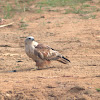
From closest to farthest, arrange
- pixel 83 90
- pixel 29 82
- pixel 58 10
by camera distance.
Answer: pixel 83 90 < pixel 29 82 < pixel 58 10

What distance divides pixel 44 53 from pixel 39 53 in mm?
207

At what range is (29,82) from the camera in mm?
7234

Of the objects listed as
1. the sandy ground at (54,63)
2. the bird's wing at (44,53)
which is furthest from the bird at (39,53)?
the sandy ground at (54,63)

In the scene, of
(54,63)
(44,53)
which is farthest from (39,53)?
(54,63)

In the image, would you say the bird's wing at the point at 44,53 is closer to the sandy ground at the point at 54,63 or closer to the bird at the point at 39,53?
the bird at the point at 39,53

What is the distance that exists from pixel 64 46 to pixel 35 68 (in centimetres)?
250

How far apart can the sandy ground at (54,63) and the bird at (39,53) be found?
0.66 ft

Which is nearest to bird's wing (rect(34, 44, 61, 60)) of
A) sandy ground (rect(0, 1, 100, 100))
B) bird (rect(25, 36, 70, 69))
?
bird (rect(25, 36, 70, 69))

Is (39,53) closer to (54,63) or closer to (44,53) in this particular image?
(44,53)

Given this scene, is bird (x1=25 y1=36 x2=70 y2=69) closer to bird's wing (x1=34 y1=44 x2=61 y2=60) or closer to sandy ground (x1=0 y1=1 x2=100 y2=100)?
bird's wing (x1=34 y1=44 x2=61 y2=60)

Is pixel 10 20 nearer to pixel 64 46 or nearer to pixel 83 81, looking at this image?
pixel 64 46

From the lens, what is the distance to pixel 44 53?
8492 millimetres

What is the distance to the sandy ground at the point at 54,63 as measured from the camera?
6.80m

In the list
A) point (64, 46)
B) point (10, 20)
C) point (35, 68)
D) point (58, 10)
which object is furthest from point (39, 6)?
point (35, 68)
